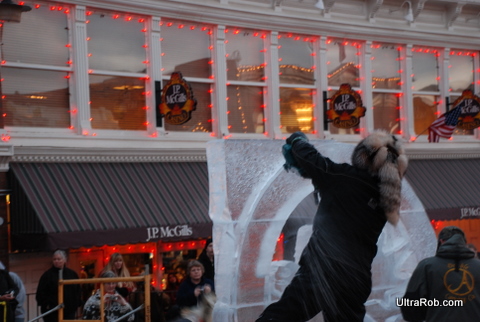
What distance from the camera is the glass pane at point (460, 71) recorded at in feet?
66.1

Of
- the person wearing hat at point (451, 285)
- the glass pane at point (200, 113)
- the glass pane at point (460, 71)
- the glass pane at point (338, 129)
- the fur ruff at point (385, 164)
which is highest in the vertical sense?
the glass pane at point (460, 71)

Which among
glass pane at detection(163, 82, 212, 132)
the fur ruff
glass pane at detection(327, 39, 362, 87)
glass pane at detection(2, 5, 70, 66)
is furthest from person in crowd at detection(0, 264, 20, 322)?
glass pane at detection(327, 39, 362, 87)

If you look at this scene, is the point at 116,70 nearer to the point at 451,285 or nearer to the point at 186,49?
the point at 186,49

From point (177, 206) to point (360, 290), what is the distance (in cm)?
860

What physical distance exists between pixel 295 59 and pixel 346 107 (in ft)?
4.77

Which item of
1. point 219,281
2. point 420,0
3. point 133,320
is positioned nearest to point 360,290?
point 219,281

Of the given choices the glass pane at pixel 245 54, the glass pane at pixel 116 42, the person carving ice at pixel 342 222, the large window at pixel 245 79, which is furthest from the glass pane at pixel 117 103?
the person carving ice at pixel 342 222

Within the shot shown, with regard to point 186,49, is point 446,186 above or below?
below

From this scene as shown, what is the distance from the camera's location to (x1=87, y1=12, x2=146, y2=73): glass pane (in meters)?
14.5

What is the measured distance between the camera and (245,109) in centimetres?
Result: 1658

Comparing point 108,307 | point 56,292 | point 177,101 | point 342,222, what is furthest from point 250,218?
point 177,101

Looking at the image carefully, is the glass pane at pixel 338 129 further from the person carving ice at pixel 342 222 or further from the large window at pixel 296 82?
the person carving ice at pixel 342 222

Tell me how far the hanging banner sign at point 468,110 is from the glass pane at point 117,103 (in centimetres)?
781

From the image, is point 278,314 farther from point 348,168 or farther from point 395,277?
point 395,277
